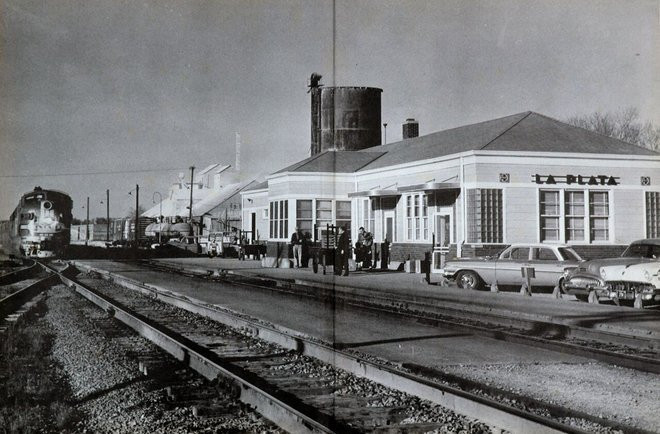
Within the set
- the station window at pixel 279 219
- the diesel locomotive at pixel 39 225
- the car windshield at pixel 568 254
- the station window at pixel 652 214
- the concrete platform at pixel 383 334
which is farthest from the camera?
the station window at pixel 279 219

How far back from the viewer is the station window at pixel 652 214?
853 inches

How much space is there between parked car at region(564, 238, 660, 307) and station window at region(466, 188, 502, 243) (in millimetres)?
7901

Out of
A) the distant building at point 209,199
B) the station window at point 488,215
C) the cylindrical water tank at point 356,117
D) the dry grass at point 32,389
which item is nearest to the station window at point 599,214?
the station window at point 488,215

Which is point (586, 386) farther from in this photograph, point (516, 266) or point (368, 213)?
point (368, 213)

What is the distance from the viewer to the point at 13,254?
32.8m

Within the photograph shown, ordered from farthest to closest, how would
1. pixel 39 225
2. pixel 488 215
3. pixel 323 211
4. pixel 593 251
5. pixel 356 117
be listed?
pixel 356 117 → pixel 323 211 → pixel 39 225 → pixel 488 215 → pixel 593 251

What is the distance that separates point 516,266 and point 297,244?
40.6 feet

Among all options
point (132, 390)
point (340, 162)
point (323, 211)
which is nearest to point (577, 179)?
point (323, 211)

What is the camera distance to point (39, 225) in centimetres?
2953

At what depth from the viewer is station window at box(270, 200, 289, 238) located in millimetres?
31984

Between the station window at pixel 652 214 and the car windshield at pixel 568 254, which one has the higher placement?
the station window at pixel 652 214

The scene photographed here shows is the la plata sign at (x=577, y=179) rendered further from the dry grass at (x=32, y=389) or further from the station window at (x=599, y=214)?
the dry grass at (x=32, y=389)

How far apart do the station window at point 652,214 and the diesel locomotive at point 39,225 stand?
22.1 metres

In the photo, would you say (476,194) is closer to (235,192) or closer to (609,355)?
(609,355)
